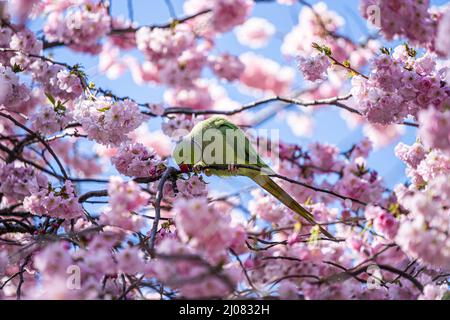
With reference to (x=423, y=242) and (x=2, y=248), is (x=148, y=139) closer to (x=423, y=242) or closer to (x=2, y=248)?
(x=2, y=248)

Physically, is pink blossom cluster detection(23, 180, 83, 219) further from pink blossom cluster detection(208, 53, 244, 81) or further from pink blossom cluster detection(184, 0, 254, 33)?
pink blossom cluster detection(208, 53, 244, 81)

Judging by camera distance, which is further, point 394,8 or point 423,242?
point 394,8

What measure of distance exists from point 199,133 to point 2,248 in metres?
1.46

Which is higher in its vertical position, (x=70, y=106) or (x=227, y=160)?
(x=70, y=106)

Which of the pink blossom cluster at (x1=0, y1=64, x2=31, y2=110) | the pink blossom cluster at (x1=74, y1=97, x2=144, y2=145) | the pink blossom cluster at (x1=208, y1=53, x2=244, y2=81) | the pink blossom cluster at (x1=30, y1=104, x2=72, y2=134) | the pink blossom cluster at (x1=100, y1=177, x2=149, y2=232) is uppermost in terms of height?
the pink blossom cluster at (x1=208, y1=53, x2=244, y2=81)

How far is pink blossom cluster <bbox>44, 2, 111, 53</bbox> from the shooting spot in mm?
4539

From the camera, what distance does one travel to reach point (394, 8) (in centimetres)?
268

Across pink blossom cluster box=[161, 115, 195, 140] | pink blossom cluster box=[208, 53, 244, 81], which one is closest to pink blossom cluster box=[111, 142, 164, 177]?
pink blossom cluster box=[161, 115, 195, 140]

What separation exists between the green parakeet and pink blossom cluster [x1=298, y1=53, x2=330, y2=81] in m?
0.73

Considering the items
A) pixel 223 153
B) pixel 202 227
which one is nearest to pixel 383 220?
pixel 202 227

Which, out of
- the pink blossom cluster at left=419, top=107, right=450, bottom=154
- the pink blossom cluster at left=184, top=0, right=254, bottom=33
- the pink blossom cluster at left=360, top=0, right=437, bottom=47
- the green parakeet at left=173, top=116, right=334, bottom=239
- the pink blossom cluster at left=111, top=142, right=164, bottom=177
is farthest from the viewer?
the pink blossom cluster at left=184, top=0, right=254, bottom=33

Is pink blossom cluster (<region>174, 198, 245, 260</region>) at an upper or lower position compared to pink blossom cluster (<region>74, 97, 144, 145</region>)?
lower

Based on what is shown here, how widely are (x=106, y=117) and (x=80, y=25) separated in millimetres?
1641
